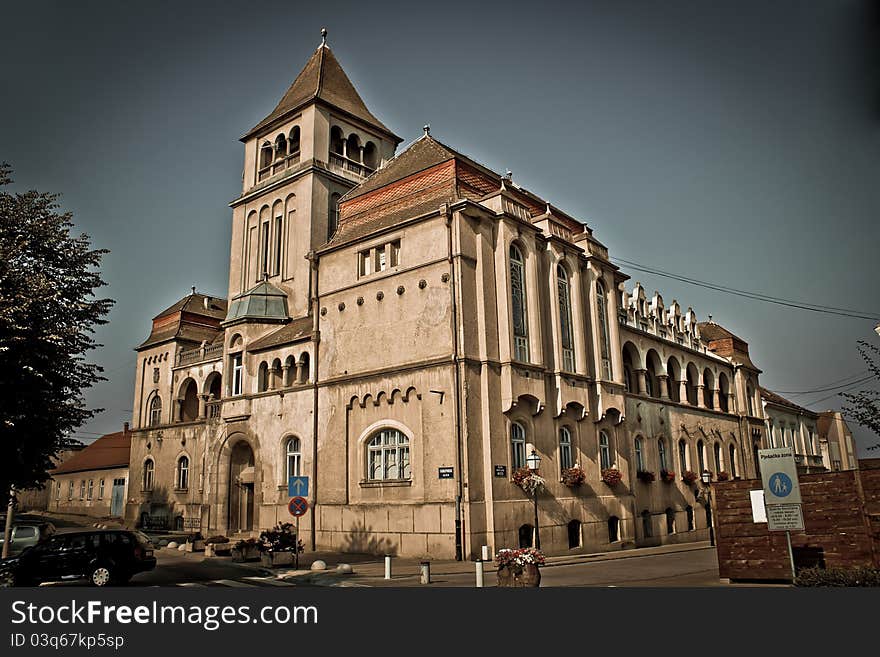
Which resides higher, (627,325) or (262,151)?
(262,151)

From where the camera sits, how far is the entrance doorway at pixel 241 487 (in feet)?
111

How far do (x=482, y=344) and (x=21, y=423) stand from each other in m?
14.7

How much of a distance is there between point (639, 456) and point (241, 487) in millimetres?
20433

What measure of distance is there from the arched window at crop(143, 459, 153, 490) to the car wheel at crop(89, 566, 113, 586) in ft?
89.6

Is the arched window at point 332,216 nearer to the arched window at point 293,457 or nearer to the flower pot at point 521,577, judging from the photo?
the arched window at point 293,457

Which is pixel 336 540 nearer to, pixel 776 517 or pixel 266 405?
pixel 266 405

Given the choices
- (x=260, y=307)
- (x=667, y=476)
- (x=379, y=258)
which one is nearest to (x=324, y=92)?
(x=260, y=307)

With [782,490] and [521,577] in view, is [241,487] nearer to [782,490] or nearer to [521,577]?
[521,577]

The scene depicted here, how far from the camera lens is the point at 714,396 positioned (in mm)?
45969

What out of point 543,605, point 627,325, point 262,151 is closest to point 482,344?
point 627,325

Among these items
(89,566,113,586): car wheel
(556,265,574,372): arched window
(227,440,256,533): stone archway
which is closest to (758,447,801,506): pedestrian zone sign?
(556,265,574,372): arched window

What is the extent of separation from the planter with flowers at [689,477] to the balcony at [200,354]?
1090 inches

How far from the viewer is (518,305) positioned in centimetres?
2719

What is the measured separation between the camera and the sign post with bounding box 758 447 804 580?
13.1 meters
